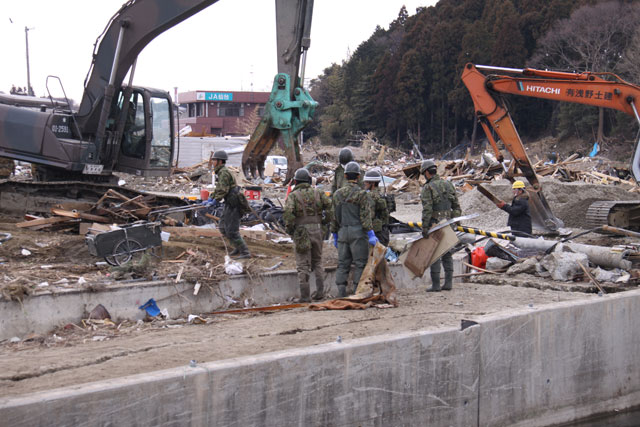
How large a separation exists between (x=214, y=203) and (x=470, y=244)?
202 inches

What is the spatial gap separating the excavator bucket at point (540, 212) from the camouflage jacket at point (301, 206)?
8441 mm

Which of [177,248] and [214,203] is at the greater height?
[214,203]

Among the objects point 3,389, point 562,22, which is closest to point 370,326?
point 3,389

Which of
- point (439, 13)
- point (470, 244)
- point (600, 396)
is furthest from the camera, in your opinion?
point (439, 13)

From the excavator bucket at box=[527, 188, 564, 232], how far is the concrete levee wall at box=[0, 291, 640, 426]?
25.6ft

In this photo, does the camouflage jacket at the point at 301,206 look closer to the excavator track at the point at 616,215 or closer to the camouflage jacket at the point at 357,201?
the camouflage jacket at the point at 357,201

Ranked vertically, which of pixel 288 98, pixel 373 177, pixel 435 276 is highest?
pixel 288 98

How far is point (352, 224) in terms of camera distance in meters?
8.74

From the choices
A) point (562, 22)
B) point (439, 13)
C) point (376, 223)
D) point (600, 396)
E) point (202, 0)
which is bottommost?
point (600, 396)

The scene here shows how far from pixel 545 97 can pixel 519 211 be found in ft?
14.3

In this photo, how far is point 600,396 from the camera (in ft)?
25.7

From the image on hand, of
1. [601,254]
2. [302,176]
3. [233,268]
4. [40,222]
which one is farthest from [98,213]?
[601,254]

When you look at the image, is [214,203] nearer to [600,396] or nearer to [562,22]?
[600,396]

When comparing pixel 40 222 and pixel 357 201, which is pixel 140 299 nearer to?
pixel 357 201
